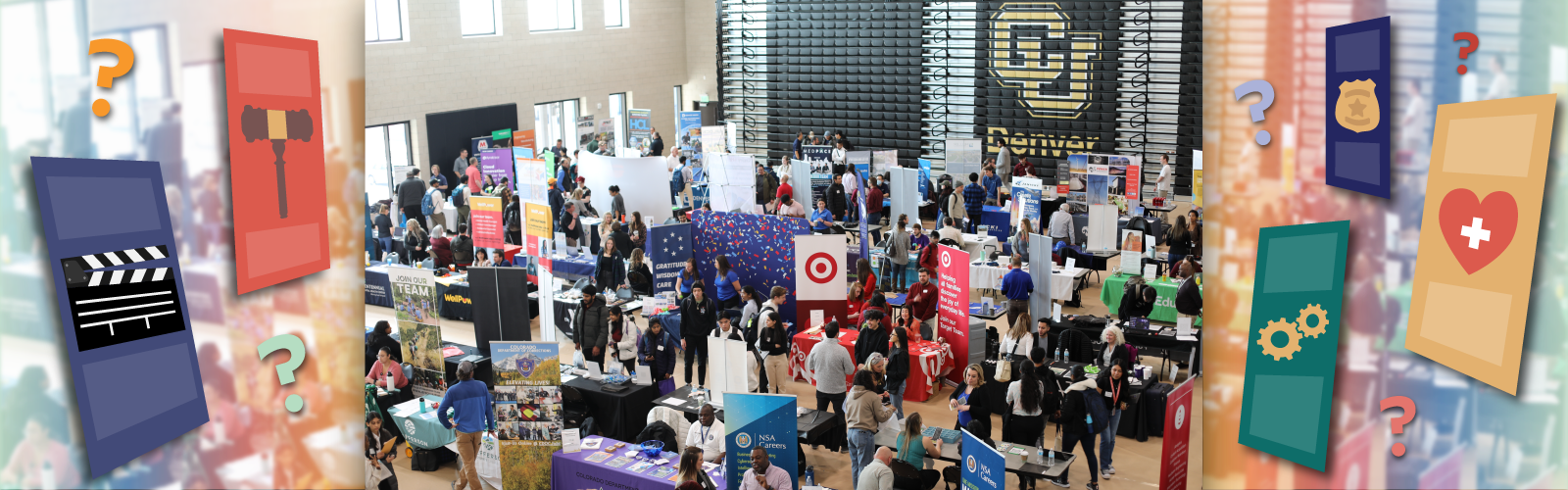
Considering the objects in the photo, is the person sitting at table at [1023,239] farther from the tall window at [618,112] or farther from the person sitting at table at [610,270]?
the tall window at [618,112]

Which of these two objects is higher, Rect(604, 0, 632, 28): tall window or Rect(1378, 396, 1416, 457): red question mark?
Rect(604, 0, 632, 28): tall window

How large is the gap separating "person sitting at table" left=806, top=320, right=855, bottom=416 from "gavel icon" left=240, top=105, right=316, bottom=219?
6196 mm

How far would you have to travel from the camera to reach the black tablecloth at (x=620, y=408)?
8.36 meters

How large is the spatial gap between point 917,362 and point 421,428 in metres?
4.09

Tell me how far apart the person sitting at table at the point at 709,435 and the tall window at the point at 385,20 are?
1305 centimetres

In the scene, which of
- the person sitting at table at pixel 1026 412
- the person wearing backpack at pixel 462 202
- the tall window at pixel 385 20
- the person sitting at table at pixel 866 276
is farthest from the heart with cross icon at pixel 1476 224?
the tall window at pixel 385 20

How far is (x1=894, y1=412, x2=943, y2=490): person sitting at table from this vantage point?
23.6 ft

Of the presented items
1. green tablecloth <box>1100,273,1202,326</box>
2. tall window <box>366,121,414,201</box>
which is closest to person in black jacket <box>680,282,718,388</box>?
green tablecloth <box>1100,273,1202,326</box>

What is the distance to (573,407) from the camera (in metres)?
8.52

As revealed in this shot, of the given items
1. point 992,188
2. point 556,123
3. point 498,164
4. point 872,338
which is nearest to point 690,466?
point 872,338

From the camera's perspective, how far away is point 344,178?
7.40 feet

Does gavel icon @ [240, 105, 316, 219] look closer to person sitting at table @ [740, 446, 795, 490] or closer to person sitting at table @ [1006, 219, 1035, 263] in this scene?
person sitting at table @ [740, 446, 795, 490]

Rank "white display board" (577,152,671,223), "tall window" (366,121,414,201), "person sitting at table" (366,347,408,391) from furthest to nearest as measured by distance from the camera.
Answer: "tall window" (366,121,414,201)
"white display board" (577,152,671,223)
"person sitting at table" (366,347,408,391)

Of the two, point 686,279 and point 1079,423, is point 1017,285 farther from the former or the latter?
point 686,279
